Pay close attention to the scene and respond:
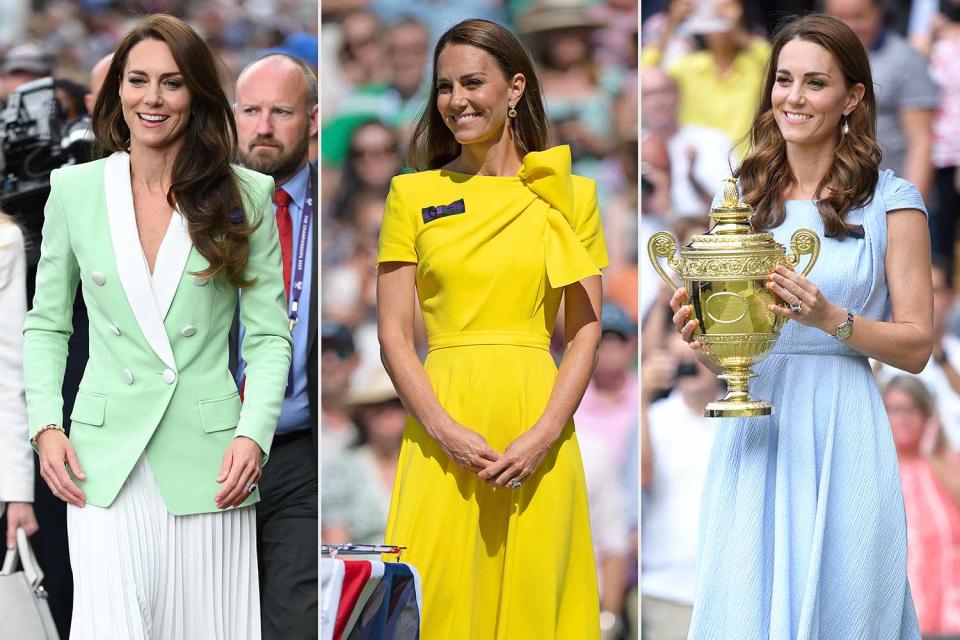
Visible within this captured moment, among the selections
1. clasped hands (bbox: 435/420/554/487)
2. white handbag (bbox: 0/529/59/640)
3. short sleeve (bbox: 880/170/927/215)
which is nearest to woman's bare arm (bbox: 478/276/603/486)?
clasped hands (bbox: 435/420/554/487)

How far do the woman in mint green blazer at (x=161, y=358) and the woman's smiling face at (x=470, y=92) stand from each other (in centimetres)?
67

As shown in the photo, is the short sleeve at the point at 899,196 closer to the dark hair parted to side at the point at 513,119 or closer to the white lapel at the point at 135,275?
the dark hair parted to side at the point at 513,119

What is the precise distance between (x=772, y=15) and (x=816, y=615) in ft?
9.79

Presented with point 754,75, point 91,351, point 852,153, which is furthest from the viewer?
point 754,75

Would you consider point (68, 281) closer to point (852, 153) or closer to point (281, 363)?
point (281, 363)

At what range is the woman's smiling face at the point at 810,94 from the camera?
485cm

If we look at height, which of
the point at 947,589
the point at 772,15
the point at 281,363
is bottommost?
the point at 947,589

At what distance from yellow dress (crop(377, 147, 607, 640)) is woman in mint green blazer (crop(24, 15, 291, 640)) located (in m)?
0.51

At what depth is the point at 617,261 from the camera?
6859 millimetres

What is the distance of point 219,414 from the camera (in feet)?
14.9

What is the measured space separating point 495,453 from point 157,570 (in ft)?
3.28

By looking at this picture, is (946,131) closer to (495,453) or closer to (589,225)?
(589,225)

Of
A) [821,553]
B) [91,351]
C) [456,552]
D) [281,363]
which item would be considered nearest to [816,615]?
[821,553]

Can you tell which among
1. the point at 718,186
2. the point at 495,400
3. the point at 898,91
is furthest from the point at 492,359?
the point at 898,91
